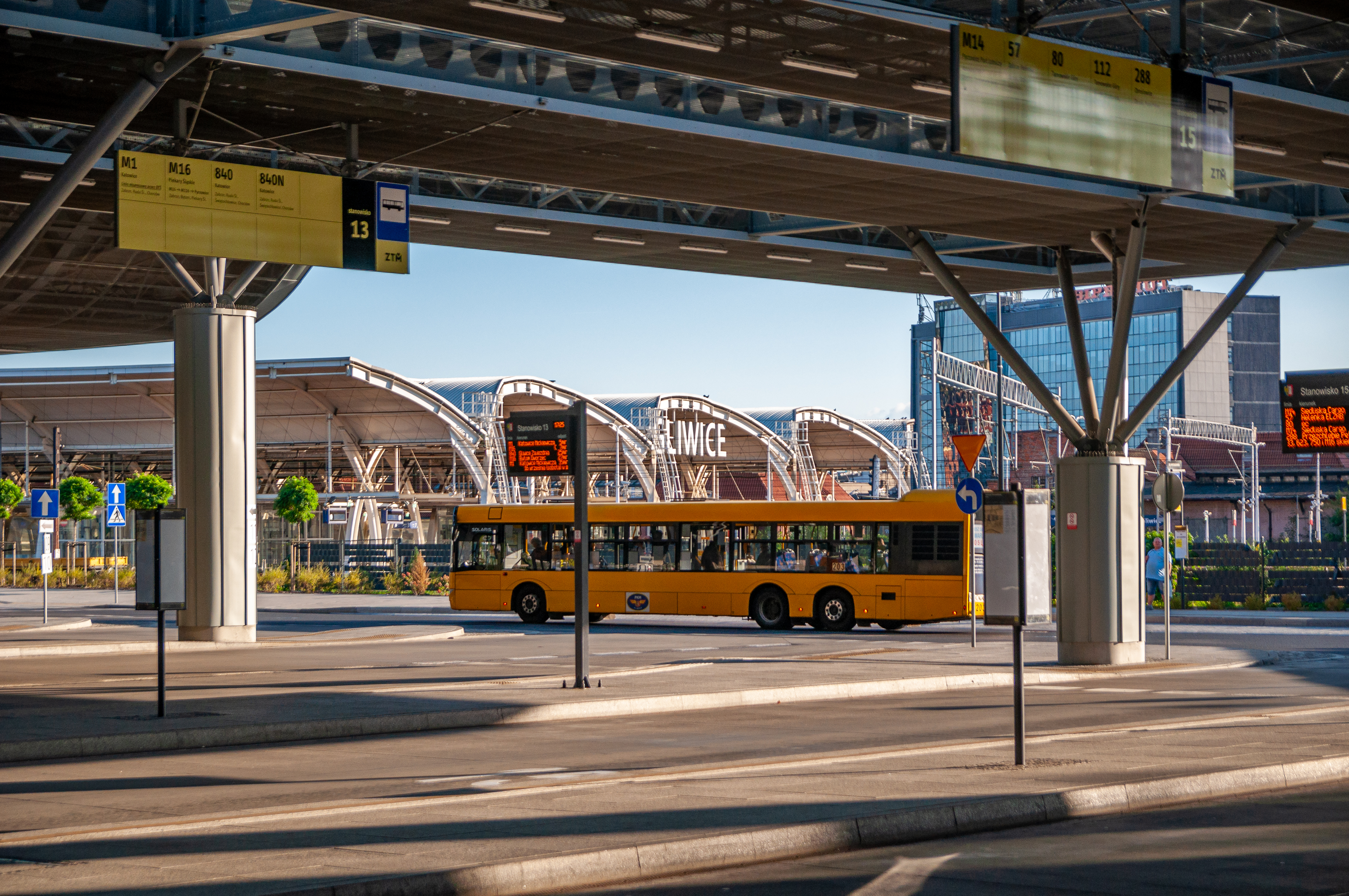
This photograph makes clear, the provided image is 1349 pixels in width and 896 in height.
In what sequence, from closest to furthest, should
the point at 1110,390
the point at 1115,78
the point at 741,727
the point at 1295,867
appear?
the point at 1295,867, the point at 1115,78, the point at 741,727, the point at 1110,390

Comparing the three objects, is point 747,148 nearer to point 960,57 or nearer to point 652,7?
point 652,7

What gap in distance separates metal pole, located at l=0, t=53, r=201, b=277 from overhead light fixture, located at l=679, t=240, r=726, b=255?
8.95 meters

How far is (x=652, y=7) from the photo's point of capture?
44.0 feet

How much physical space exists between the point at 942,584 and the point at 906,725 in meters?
16.9

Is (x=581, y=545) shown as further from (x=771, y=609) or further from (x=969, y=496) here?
(x=771, y=609)

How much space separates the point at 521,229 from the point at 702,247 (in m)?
2.91

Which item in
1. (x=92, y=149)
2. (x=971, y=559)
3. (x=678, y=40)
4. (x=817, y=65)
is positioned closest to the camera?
(x=678, y=40)

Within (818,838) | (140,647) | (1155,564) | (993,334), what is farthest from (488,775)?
(1155,564)

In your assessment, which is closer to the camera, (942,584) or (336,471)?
(942,584)

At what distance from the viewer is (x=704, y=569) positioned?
112 ft

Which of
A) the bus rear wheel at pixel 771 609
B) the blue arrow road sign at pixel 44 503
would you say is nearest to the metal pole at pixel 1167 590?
the bus rear wheel at pixel 771 609

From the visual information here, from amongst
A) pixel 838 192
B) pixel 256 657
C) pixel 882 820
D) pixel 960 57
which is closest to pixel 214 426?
pixel 256 657

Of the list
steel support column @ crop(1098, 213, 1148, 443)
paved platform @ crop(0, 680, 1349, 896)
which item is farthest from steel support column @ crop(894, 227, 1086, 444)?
paved platform @ crop(0, 680, 1349, 896)

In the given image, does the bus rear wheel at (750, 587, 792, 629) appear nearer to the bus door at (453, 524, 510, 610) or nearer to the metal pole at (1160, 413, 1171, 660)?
the bus door at (453, 524, 510, 610)
